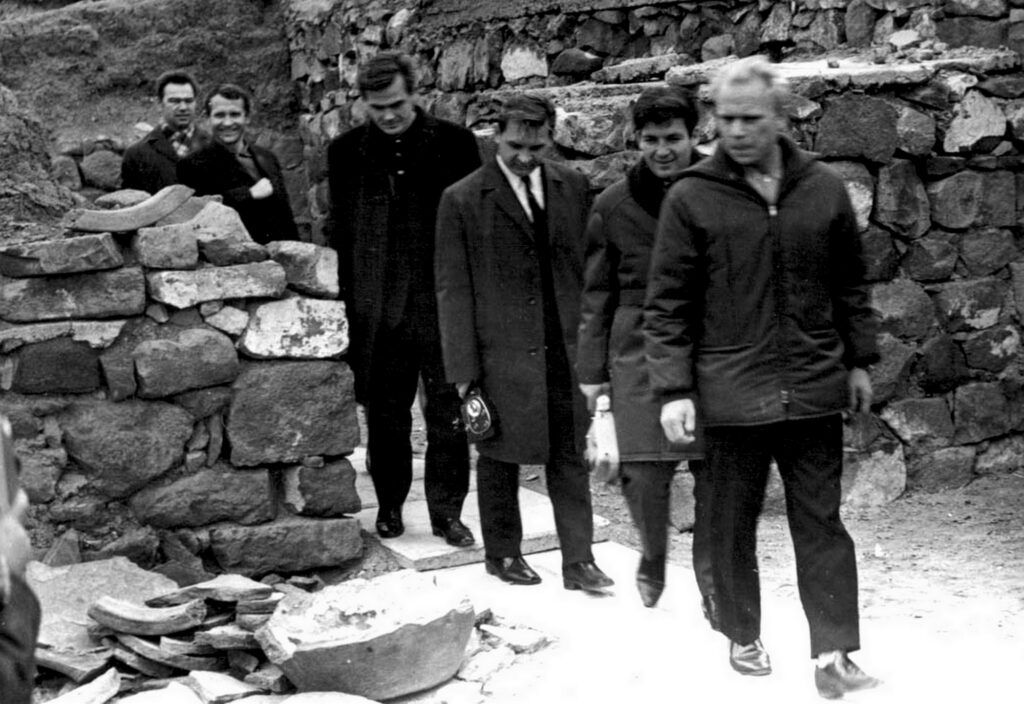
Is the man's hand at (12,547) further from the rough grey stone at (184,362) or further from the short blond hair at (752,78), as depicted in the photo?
the rough grey stone at (184,362)

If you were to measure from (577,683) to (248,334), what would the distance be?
1.91m

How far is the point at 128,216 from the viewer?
5523mm

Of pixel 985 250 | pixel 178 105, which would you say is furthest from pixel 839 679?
pixel 178 105

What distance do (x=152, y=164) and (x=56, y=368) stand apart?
5.01 ft

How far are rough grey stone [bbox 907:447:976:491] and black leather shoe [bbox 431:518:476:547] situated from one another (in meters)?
1.99

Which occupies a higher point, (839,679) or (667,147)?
(667,147)

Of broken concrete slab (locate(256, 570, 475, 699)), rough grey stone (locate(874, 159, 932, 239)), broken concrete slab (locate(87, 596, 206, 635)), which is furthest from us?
rough grey stone (locate(874, 159, 932, 239))

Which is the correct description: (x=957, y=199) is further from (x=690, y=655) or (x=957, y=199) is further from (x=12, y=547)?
(x=12, y=547)

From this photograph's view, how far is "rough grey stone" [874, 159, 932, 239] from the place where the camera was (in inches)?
251

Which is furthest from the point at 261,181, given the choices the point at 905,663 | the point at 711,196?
the point at 905,663

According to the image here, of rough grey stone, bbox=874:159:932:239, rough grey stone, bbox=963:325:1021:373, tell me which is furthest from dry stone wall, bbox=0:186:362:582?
rough grey stone, bbox=963:325:1021:373

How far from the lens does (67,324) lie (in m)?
5.42

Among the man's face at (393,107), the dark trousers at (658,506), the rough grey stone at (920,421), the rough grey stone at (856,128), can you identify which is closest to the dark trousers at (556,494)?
the dark trousers at (658,506)

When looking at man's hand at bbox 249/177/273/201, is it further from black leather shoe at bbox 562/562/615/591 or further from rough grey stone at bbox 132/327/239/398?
black leather shoe at bbox 562/562/615/591
